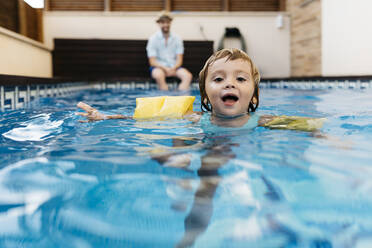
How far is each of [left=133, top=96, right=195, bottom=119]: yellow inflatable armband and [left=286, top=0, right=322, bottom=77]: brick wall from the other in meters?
6.28

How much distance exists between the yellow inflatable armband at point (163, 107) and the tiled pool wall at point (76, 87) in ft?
5.17

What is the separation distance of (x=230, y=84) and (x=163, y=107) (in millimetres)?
736

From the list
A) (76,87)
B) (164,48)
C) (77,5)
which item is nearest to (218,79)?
(76,87)

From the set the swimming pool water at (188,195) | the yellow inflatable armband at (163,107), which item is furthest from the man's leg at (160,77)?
the swimming pool water at (188,195)

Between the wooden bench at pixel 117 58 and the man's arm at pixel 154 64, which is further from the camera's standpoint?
the wooden bench at pixel 117 58

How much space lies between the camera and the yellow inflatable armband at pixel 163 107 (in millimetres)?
2506

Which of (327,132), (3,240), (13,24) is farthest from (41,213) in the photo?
(13,24)

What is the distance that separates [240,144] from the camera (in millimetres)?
1555

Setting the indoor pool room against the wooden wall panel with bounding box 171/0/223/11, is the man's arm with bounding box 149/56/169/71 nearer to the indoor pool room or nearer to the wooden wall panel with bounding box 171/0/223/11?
the wooden wall panel with bounding box 171/0/223/11

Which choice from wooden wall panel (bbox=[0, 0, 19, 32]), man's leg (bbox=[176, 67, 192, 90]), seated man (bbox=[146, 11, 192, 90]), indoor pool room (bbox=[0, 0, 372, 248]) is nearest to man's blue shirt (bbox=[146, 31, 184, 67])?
seated man (bbox=[146, 11, 192, 90])

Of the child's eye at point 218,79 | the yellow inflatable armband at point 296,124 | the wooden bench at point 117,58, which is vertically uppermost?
the wooden bench at point 117,58

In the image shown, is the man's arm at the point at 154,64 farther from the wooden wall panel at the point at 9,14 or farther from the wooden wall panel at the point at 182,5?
the wooden wall panel at the point at 182,5

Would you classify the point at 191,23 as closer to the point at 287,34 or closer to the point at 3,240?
the point at 287,34

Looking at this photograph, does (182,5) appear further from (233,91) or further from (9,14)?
(233,91)
